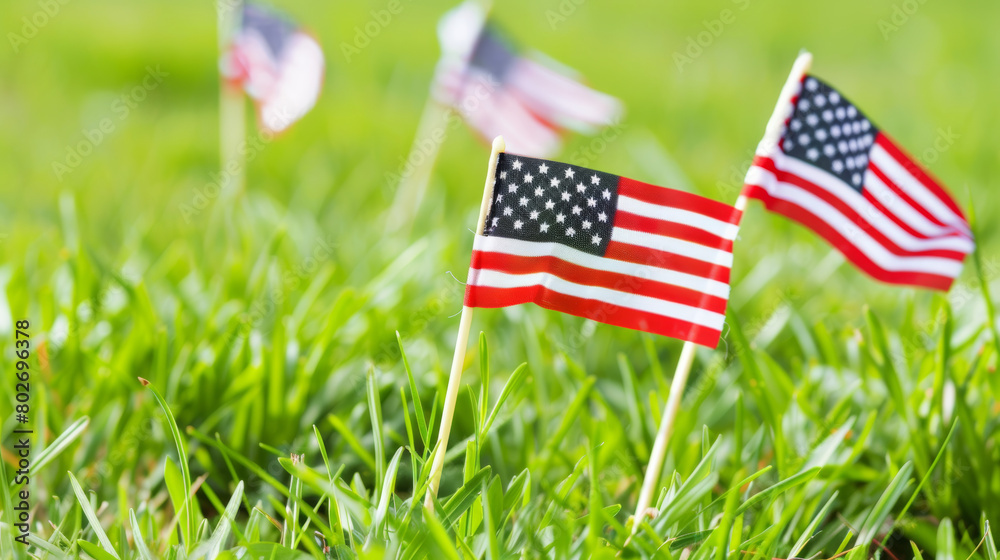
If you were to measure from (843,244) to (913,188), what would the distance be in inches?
7.9

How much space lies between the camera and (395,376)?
6.07 feet

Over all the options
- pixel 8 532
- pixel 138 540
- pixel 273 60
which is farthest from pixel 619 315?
pixel 273 60

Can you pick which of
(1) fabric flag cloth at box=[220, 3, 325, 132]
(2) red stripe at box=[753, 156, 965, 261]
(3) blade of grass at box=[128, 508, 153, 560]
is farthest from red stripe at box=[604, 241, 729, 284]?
(1) fabric flag cloth at box=[220, 3, 325, 132]

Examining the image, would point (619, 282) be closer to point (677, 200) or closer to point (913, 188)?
point (677, 200)

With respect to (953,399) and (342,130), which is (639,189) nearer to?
(953,399)

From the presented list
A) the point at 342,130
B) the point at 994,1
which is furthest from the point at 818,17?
the point at 342,130

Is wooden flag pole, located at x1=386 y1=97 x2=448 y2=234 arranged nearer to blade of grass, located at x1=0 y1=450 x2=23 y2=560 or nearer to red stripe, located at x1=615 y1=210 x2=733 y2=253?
red stripe, located at x1=615 y1=210 x2=733 y2=253

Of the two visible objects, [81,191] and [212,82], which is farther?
[212,82]

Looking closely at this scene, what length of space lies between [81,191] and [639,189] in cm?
267

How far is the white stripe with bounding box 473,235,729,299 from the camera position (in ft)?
4.37

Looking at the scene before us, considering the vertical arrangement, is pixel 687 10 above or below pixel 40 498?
above

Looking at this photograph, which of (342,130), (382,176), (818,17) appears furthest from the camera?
(818,17)

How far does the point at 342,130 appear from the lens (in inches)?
156

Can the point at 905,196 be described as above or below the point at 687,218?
above
